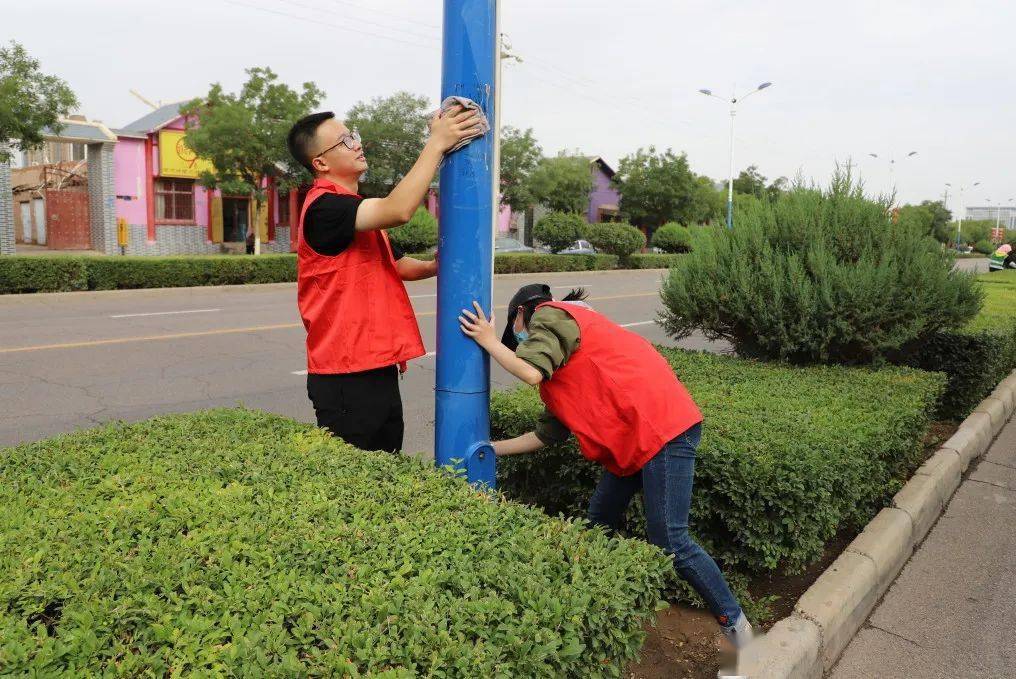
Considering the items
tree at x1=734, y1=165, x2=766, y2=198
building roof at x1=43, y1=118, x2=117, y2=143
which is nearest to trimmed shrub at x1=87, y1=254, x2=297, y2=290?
building roof at x1=43, y1=118, x2=117, y2=143

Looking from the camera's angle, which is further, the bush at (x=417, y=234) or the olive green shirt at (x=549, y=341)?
the bush at (x=417, y=234)

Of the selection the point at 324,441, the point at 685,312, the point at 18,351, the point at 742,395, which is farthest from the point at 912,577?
the point at 18,351

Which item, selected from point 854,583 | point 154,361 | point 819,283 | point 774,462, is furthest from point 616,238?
point 774,462

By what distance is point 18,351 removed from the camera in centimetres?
948

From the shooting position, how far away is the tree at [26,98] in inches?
717

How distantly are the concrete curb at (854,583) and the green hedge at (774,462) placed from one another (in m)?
0.14

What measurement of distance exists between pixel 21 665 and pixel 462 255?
1.67 meters

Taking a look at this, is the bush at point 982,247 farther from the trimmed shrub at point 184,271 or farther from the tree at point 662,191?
the trimmed shrub at point 184,271

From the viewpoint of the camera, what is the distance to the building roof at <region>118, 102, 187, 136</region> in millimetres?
29812

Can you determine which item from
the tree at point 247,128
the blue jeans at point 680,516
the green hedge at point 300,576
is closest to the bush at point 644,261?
the tree at point 247,128

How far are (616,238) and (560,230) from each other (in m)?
2.19

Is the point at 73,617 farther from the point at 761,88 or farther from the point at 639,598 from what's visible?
the point at 761,88

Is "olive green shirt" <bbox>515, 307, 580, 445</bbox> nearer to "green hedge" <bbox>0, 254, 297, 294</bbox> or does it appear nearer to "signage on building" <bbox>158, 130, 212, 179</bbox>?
"green hedge" <bbox>0, 254, 297, 294</bbox>

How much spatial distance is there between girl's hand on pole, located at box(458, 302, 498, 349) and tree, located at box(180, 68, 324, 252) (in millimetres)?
23960
